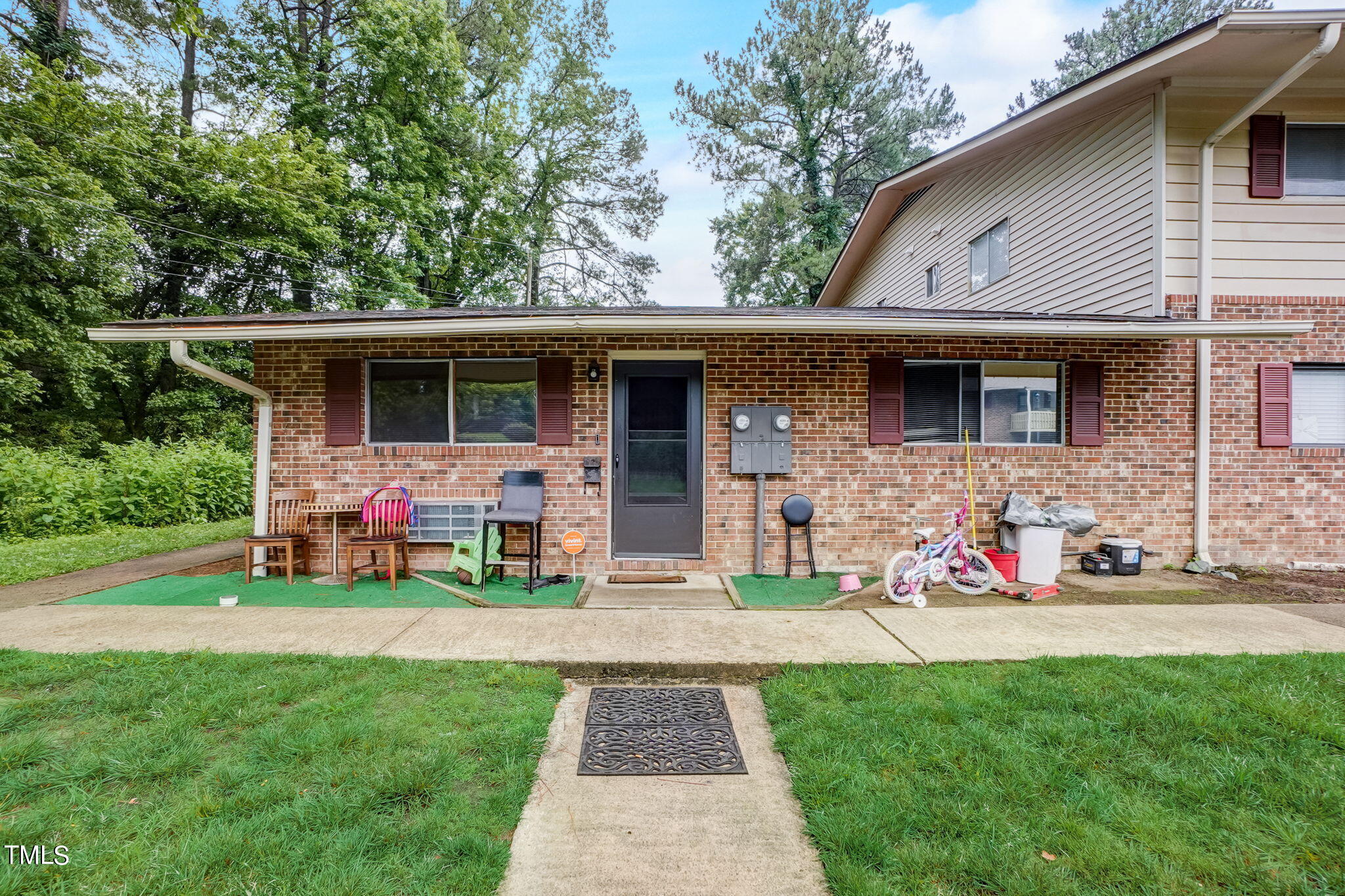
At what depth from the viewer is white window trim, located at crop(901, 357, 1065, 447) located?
564cm

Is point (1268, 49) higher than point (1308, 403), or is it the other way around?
point (1268, 49)

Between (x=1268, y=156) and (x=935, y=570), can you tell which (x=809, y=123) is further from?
(x=935, y=570)

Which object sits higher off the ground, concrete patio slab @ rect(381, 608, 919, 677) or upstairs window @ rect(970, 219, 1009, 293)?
upstairs window @ rect(970, 219, 1009, 293)

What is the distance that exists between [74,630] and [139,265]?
13658 mm

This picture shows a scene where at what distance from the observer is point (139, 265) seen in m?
12.9

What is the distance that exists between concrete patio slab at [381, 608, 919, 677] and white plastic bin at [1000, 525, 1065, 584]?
2092 millimetres

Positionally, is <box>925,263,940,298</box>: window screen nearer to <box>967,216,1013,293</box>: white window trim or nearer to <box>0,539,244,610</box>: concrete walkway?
<box>967,216,1013,293</box>: white window trim

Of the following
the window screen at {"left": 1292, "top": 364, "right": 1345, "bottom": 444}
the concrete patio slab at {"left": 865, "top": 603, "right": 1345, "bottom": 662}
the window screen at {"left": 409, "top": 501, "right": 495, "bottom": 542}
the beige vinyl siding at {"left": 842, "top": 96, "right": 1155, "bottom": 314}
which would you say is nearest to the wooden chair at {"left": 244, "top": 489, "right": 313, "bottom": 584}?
the window screen at {"left": 409, "top": 501, "right": 495, "bottom": 542}

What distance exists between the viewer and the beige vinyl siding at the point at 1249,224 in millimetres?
5699

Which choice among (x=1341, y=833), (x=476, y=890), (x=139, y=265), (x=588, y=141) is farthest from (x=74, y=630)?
(x=588, y=141)

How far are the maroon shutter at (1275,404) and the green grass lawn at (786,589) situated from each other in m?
4.39

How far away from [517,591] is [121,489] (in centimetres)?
798

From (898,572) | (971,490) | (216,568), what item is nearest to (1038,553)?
(971,490)

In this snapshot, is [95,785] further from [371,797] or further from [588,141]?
[588,141]
